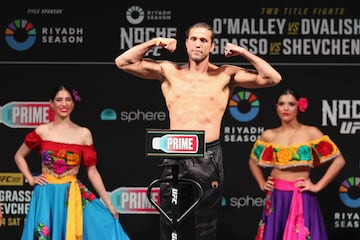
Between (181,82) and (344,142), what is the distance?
231 cm

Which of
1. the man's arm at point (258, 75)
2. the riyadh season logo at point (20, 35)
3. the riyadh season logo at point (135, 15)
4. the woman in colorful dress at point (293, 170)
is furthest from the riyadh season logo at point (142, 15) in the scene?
the man's arm at point (258, 75)

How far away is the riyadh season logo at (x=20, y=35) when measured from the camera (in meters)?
6.65

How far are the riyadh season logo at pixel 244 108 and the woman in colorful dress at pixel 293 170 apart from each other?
54 cm

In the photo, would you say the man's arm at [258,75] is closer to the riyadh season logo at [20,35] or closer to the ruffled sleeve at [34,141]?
the ruffled sleeve at [34,141]

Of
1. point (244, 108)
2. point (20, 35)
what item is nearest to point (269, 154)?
point (244, 108)

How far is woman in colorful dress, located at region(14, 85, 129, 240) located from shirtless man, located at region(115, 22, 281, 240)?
123 centimetres

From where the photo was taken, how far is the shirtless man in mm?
4512

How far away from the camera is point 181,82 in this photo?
4676mm

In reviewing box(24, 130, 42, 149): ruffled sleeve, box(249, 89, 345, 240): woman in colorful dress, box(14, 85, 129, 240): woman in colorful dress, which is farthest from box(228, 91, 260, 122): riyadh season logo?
box(24, 130, 42, 149): ruffled sleeve

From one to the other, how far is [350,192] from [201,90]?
2.39 m

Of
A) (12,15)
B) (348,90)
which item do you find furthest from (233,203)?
(12,15)

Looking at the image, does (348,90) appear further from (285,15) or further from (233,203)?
(233,203)

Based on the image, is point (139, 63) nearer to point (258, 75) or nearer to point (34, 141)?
point (258, 75)

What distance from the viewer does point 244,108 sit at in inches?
260
